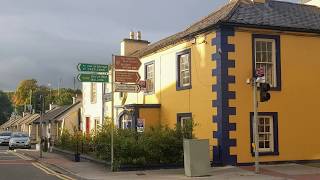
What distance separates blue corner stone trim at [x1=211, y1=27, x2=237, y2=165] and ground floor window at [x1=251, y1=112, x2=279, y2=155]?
1409 millimetres

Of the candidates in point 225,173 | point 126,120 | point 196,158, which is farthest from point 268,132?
point 126,120

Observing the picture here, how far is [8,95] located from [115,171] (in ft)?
451

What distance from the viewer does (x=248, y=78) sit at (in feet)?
67.4

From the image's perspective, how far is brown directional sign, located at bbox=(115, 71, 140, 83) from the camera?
62.7ft

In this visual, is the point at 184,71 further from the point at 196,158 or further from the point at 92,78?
the point at 196,158

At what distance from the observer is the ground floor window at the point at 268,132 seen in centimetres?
2073

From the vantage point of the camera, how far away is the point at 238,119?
20.2 m

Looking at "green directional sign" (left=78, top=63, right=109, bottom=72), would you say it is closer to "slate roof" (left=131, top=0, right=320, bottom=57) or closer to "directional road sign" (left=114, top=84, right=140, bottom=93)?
"directional road sign" (left=114, top=84, right=140, bottom=93)

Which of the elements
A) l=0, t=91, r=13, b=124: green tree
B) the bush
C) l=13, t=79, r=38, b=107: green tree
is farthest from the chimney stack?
l=0, t=91, r=13, b=124: green tree

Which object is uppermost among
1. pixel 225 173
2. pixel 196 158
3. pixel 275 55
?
pixel 275 55

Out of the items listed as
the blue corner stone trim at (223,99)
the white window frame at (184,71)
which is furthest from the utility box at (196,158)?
the white window frame at (184,71)

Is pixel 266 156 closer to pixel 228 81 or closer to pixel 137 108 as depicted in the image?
pixel 228 81

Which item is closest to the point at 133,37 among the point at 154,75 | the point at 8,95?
the point at 154,75

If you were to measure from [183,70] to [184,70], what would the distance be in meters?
0.10
